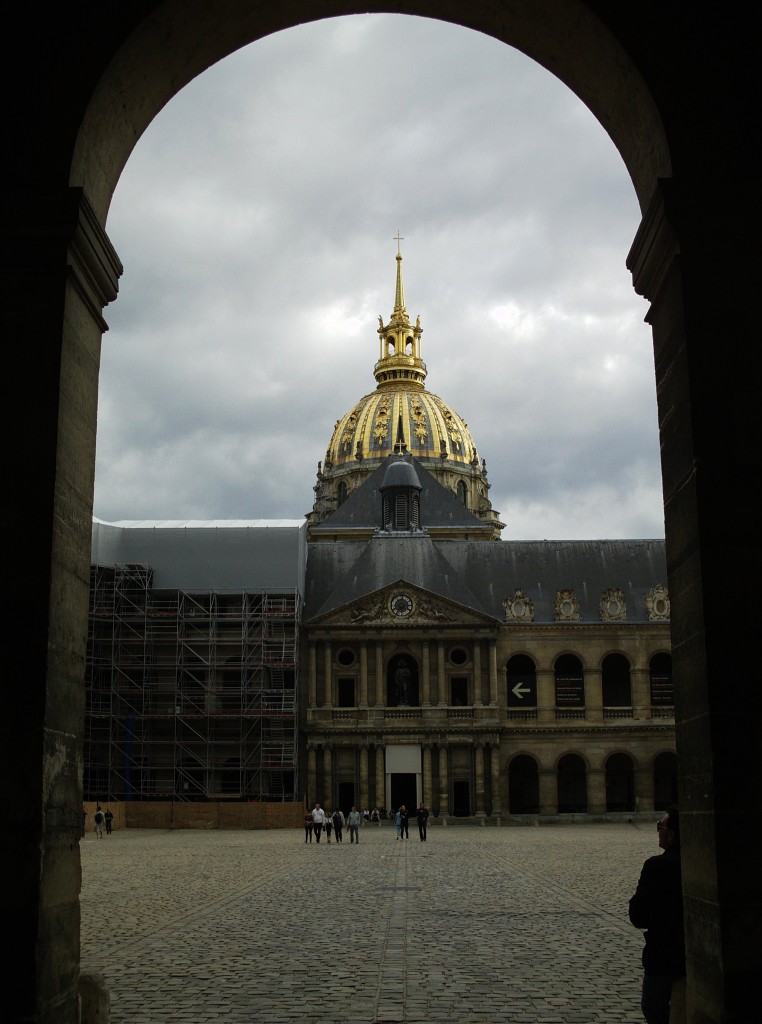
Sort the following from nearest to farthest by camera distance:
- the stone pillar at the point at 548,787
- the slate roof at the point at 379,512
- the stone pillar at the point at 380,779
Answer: the stone pillar at the point at 380,779 → the stone pillar at the point at 548,787 → the slate roof at the point at 379,512

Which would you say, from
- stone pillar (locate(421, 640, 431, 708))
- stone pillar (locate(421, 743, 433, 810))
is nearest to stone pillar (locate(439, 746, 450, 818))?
stone pillar (locate(421, 743, 433, 810))

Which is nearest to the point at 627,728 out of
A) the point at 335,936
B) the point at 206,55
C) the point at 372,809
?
the point at 372,809

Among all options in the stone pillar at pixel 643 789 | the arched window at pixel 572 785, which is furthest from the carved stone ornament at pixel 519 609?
the stone pillar at pixel 643 789

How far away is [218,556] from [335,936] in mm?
49432

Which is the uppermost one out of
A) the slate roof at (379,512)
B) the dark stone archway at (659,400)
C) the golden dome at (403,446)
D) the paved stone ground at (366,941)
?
the golden dome at (403,446)

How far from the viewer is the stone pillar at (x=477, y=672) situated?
214ft

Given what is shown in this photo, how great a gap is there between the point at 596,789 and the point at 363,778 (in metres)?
12.3

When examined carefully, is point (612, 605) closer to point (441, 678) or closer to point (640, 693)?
point (640, 693)

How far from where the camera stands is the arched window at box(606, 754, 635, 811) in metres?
68.2

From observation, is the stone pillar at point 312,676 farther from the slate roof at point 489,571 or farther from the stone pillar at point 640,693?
the stone pillar at point 640,693

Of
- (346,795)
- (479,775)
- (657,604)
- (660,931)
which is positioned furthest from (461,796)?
(660,931)

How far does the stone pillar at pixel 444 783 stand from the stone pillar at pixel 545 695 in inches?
218

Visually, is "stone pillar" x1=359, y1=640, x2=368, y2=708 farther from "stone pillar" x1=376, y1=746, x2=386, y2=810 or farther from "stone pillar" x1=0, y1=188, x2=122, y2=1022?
"stone pillar" x1=0, y1=188, x2=122, y2=1022

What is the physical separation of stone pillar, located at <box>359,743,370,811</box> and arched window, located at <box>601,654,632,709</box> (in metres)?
13.8
